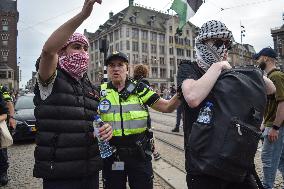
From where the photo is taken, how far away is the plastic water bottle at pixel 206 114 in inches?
87.4

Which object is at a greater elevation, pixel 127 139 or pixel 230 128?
pixel 230 128

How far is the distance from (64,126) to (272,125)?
283 cm

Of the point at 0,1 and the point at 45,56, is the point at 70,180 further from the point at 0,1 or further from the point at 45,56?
the point at 0,1

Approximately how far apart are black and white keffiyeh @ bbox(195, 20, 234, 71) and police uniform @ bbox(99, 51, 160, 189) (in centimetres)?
109

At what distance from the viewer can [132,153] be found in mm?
3309

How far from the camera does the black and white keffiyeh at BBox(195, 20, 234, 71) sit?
8.22ft

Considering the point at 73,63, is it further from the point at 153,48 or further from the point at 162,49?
the point at 162,49

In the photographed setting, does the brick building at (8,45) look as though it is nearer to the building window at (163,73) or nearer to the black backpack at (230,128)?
the building window at (163,73)

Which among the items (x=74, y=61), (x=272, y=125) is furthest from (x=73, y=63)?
(x=272, y=125)

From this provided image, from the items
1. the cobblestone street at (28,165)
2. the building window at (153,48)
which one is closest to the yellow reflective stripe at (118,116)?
the cobblestone street at (28,165)

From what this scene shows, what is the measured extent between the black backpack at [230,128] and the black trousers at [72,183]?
3.52 ft

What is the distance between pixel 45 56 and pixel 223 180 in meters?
1.57

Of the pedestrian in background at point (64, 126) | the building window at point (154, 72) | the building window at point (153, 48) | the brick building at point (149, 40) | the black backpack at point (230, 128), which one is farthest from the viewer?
the building window at point (153, 48)

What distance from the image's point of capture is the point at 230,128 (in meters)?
2.10
